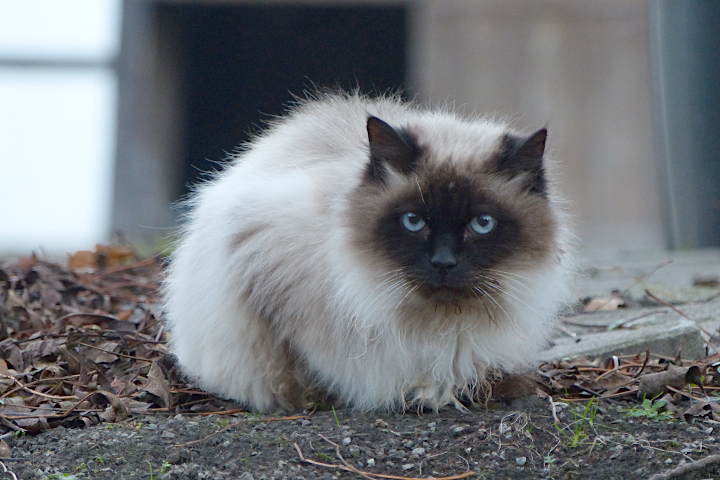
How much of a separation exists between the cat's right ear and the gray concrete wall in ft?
23.6

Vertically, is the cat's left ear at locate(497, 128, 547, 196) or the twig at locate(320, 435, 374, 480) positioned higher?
the cat's left ear at locate(497, 128, 547, 196)

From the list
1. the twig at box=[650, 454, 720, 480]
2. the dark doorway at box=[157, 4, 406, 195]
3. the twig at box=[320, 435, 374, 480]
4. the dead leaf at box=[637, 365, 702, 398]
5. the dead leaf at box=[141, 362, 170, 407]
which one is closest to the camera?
the twig at box=[650, 454, 720, 480]

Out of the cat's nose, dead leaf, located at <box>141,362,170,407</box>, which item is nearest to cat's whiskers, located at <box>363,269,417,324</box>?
the cat's nose

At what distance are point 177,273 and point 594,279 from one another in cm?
294

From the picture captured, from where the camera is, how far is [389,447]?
8.86ft

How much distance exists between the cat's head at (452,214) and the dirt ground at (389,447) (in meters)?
0.46

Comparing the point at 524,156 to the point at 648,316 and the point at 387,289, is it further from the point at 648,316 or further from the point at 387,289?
the point at 648,316

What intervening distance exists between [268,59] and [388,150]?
11.5 metres

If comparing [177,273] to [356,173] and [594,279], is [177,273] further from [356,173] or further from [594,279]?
[594,279]

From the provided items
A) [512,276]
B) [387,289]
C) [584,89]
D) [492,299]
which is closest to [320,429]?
[387,289]

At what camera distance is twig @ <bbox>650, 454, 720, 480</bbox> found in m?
2.40

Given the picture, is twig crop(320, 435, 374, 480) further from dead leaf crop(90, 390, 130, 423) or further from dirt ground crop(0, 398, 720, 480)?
dead leaf crop(90, 390, 130, 423)

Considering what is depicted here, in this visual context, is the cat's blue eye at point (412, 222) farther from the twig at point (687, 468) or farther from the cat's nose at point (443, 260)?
the twig at point (687, 468)

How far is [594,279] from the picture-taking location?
545 centimetres
